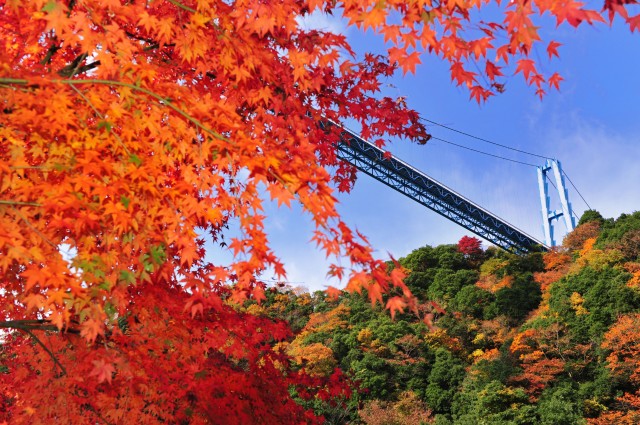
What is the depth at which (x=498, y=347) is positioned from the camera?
18875 millimetres

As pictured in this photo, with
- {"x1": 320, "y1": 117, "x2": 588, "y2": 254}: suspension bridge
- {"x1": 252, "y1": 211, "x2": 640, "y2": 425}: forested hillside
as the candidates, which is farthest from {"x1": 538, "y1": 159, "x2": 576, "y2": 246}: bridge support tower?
{"x1": 252, "y1": 211, "x2": 640, "y2": 425}: forested hillside

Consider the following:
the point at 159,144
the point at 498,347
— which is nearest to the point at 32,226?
the point at 159,144

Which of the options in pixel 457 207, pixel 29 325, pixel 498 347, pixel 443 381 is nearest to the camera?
pixel 29 325

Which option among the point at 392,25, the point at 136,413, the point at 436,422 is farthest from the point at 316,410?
the point at 392,25

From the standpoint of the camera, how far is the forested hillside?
47.5ft

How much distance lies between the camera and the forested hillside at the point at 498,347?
1448 centimetres

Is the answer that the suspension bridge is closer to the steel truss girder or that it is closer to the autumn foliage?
the steel truss girder

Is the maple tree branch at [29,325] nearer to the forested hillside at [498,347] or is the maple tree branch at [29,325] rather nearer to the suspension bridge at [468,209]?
the forested hillside at [498,347]

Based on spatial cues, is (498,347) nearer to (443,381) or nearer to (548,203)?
(443,381)

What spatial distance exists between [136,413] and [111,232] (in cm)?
277

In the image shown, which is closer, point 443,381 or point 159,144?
point 159,144

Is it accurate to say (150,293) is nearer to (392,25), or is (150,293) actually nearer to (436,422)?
(392,25)

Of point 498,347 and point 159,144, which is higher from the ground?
point 498,347

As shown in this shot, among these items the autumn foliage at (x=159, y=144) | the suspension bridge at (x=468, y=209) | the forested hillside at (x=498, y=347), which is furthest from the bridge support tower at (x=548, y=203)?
the autumn foliage at (x=159, y=144)
